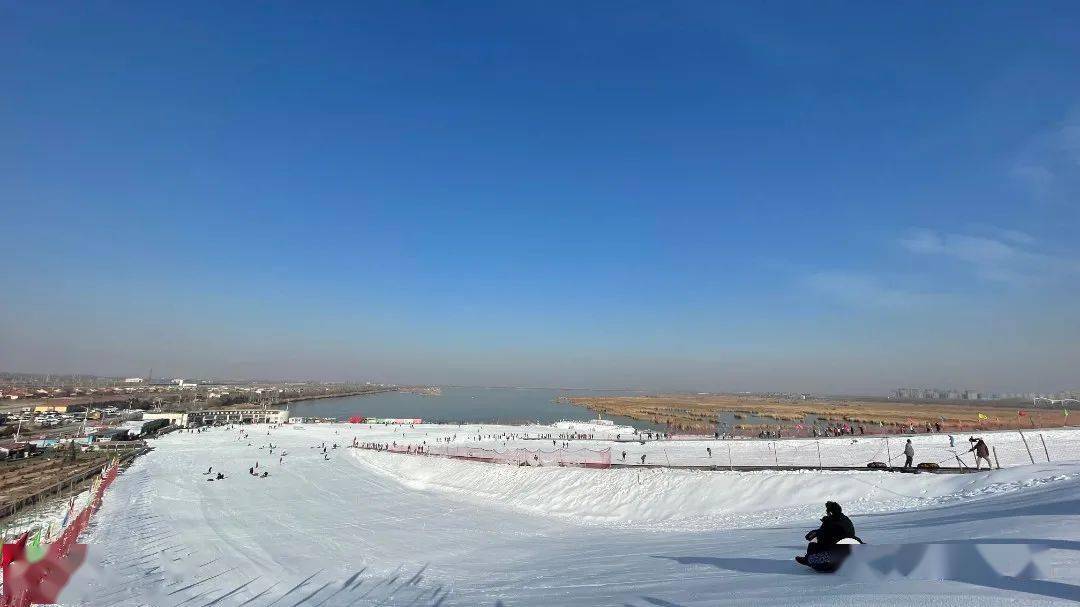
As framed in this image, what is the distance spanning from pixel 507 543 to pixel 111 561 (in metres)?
12.7

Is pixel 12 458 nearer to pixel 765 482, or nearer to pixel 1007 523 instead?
pixel 765 482

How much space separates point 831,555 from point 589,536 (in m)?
11.1

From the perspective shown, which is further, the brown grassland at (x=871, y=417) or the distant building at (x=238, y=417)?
the distant building at (x=238, y=417)

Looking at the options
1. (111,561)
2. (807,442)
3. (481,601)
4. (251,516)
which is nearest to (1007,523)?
(481,601)

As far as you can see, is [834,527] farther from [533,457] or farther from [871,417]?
[871,417]

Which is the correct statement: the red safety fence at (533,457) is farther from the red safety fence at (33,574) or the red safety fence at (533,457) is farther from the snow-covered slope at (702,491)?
the red safety fence at (33,574)

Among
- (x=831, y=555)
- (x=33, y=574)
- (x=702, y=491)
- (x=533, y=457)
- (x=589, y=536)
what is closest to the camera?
(x=831, y=555)

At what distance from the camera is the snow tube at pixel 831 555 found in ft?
24.7

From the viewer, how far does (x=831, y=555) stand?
24.9ft

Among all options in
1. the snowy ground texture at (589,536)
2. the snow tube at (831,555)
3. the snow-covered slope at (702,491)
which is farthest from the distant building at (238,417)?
the snow tube at (831,555)

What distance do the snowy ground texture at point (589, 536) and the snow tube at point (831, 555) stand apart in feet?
0.49

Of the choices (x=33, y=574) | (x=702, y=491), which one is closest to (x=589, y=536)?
(x=702, y=491)

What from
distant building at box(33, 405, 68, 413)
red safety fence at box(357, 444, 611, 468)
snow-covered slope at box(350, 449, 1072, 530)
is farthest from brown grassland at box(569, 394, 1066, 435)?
distant building at box(33, 405, 68, 413)

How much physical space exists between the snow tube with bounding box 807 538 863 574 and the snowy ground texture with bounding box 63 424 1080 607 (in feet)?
0.49
